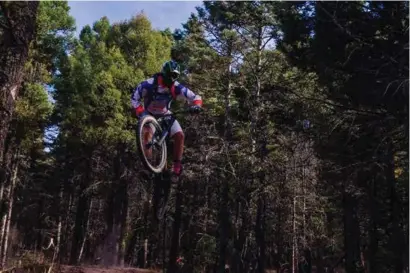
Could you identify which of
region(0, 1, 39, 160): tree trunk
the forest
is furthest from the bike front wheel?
the forest

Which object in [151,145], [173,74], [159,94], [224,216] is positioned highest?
[173,74]

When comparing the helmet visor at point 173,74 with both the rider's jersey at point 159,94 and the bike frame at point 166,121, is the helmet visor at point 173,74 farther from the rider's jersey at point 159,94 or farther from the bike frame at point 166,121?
the bike frame at point 166,121

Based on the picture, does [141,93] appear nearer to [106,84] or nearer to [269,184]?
[269,184]

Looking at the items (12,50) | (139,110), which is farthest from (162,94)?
(12,50)

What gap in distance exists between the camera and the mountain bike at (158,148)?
20.6 ft

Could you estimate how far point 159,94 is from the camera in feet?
22.4

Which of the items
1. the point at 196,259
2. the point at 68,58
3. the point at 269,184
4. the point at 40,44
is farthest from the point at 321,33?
the point at 196,259

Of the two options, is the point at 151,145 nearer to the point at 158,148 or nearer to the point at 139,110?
the point at 158,148

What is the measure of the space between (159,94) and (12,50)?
6.90 ft

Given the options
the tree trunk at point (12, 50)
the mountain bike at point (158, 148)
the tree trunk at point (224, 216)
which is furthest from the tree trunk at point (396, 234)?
the tree trunk at point (12, 50)

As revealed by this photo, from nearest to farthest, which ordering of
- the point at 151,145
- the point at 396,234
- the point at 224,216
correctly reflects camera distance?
1. the point at 151,145
2. the point at 396,234
3. the point at 224,216

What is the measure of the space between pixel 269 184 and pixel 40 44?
9937 mm

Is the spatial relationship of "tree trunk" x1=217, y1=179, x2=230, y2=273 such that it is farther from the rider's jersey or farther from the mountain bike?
the rider's jersey

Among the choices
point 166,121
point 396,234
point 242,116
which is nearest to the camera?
point 166,121
